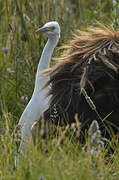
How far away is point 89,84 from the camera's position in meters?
2.32

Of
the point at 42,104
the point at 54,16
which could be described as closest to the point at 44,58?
the point at 42,104

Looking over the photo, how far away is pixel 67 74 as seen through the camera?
245 cm

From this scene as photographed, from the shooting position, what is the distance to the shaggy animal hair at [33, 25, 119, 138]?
2.30 metres

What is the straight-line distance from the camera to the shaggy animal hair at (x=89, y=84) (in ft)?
7.55

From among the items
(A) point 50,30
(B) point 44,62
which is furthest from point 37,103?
(A) point 50,30

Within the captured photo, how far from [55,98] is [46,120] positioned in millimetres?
138

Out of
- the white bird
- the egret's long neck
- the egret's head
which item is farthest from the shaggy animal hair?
the egret's head

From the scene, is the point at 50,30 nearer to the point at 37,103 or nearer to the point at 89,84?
the point at 37,103

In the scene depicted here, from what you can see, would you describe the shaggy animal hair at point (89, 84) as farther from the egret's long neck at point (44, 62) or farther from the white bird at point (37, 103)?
the egret's long neck at point (44, 62)

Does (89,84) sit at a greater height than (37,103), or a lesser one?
greater

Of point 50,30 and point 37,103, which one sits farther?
point 50,30

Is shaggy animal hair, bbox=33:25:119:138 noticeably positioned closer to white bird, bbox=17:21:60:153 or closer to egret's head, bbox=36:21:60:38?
white bird, bbox=17:21:60:153

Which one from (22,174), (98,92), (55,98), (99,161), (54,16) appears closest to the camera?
(99,161)

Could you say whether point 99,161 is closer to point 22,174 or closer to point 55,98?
point 22,174
